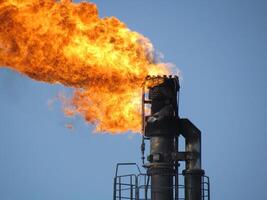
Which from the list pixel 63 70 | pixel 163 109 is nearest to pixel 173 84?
pixel 163 109

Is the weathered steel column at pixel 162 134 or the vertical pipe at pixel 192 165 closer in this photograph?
the weathered steel column at pixel 162 134

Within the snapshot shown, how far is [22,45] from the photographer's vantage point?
723 inches

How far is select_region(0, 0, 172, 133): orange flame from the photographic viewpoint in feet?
60.1

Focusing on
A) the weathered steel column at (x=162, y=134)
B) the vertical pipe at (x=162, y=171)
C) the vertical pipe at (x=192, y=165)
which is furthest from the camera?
the vertical pipe at (x=192, y=165)

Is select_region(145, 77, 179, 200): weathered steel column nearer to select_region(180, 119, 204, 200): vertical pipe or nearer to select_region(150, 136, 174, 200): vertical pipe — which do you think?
select_region(150, 136, 174, 200): vertical pipe

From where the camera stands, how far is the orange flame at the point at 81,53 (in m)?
18.3

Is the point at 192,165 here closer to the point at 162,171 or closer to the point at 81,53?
the point at 162,171

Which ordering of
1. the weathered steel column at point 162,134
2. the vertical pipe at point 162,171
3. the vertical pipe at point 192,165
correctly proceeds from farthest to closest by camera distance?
the vertical pipe at point 192,165 → the weathered steel column at point 162,134 → the vertical pipe at point 162,171

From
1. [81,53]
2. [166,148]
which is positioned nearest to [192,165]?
[166,148]

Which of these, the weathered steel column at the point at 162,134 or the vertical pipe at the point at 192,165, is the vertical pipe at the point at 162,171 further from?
the vertical pipe at the point at 192,165

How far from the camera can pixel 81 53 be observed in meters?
18.7

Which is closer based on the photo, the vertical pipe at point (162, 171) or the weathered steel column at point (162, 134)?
the vertical pipe at point (162, 171)

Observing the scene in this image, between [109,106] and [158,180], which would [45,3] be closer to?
[109,106]

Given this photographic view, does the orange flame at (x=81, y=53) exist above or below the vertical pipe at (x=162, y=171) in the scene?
above
